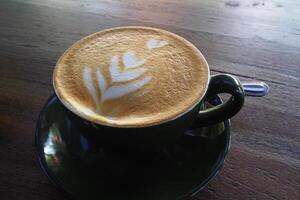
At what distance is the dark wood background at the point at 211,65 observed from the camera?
0.48m

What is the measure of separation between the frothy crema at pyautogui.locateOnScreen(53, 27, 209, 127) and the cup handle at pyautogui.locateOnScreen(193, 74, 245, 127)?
0.02 metres

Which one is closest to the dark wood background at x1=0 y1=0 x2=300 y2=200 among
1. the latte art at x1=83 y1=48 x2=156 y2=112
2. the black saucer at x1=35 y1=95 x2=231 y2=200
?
the black saucer at x1=35 y1=95 x2=231 y2=200

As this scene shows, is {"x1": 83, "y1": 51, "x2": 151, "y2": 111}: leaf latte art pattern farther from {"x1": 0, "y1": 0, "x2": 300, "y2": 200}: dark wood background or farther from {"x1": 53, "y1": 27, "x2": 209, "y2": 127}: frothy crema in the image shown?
{"x1": 0, "y1": 0, "x2": 300, "y2": 200}: dark wood background

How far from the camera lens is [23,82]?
0.63 metres

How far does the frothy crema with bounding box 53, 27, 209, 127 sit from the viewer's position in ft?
1.47

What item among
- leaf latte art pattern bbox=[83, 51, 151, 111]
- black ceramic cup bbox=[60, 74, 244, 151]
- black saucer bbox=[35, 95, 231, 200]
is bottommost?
black saucer bbox=[35, 95, 231, 200]

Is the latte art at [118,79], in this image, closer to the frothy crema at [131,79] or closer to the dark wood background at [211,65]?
the frothy crema at [131,79]

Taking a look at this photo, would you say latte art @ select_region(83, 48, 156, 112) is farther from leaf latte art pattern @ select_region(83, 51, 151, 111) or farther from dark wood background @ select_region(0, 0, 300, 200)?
dark wood background @ select_region(0, 0, 300, 200)

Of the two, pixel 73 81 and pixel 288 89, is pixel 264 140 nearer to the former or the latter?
pixel 288 89

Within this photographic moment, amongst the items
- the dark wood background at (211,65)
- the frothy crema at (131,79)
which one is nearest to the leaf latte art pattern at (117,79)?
the frothy crema at (131,79)

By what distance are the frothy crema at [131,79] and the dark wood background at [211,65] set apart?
0.38ft

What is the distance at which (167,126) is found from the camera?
438 mm

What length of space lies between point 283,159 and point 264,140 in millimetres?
40

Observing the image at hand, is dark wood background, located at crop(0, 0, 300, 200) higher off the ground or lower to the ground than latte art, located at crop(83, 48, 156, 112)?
lower
